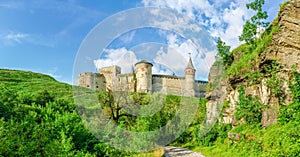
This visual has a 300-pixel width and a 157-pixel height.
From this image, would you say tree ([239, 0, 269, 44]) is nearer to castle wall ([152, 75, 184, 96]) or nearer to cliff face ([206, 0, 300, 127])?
cliff face ([206, 0, 300, 127])

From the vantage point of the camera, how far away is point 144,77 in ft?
204

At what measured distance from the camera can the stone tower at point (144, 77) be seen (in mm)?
61938

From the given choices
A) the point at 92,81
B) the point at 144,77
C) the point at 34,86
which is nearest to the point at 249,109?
the point at 144,77

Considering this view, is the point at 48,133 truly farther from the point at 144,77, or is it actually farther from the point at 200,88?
the point at 200,88

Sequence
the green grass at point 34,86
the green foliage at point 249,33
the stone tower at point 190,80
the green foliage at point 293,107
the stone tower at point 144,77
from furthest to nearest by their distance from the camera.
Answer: the stone tower at point 190,80 < the stone tower at point 144,77 < the green grass at point 34,86 < the green foliage at point 249,33 < the green foliage at point 293,107

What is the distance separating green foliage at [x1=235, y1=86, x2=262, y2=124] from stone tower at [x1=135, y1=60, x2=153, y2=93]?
1662 inches

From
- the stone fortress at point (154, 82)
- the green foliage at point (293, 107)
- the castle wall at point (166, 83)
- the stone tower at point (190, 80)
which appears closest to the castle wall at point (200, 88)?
the stone fortress at point (154, 82)

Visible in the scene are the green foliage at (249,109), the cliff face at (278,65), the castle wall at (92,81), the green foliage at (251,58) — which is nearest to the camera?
the cliff face at (278,65)

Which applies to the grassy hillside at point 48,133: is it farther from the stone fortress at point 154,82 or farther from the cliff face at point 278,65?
the stone fortress at point 154,82

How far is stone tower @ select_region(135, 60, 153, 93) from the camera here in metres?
61.9

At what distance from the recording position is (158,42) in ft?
58.5

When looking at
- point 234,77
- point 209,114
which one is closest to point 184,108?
point 209,114

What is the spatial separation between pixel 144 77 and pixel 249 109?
144 ft

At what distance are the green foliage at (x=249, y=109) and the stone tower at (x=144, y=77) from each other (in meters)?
42.2
